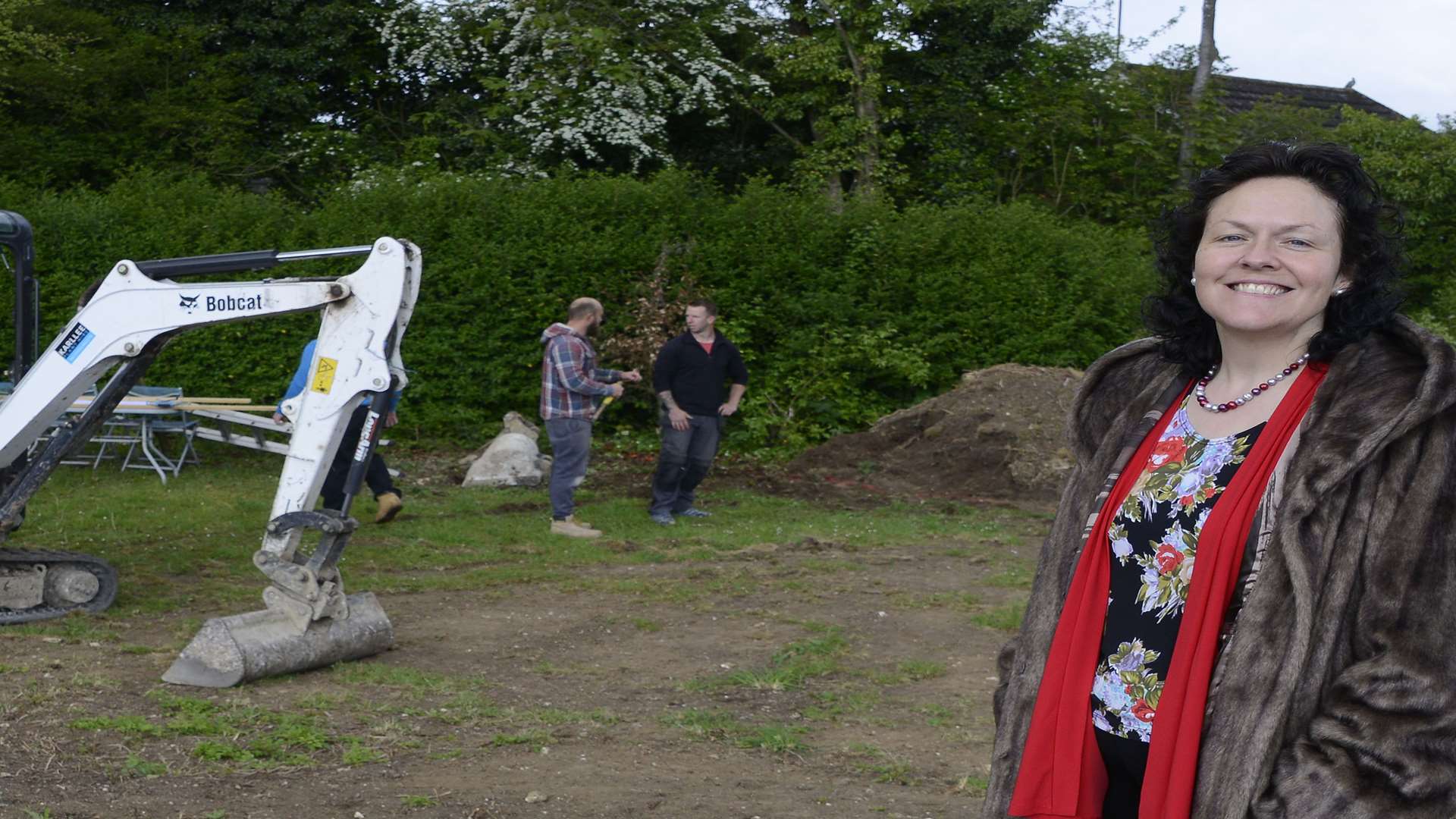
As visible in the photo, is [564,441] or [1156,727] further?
[564,441]

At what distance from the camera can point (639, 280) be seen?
1705 centimetres

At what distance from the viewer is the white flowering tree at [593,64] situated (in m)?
20.9

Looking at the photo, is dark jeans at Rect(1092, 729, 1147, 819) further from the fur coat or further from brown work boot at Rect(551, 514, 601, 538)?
brown work boot at Rect(551, 514, 601, 538)

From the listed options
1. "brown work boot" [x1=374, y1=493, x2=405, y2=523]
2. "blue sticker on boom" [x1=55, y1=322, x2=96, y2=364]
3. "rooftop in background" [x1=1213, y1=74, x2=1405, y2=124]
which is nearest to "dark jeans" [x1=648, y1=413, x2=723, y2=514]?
"brown work boot" [x1=374, y1=493, x2=405, y2=523]

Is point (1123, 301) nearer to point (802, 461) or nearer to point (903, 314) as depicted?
point (903, 314)

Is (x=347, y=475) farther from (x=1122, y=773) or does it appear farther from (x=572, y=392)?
(x=1122, y=773)

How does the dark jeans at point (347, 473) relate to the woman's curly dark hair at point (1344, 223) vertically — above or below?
below

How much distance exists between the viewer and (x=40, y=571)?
27.7 feet

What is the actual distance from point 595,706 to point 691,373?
5.52 meters

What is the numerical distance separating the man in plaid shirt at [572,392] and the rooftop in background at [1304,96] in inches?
868

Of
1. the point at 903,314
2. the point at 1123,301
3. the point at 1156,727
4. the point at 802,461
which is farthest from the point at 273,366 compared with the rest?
the point at 1156,727

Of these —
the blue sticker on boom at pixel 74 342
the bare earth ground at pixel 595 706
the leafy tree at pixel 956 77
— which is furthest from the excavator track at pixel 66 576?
the leafy tree at pixel 956 77

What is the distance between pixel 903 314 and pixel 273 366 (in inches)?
292

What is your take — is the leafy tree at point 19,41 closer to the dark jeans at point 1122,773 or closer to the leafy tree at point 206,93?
the leafy tree at point 206,93
